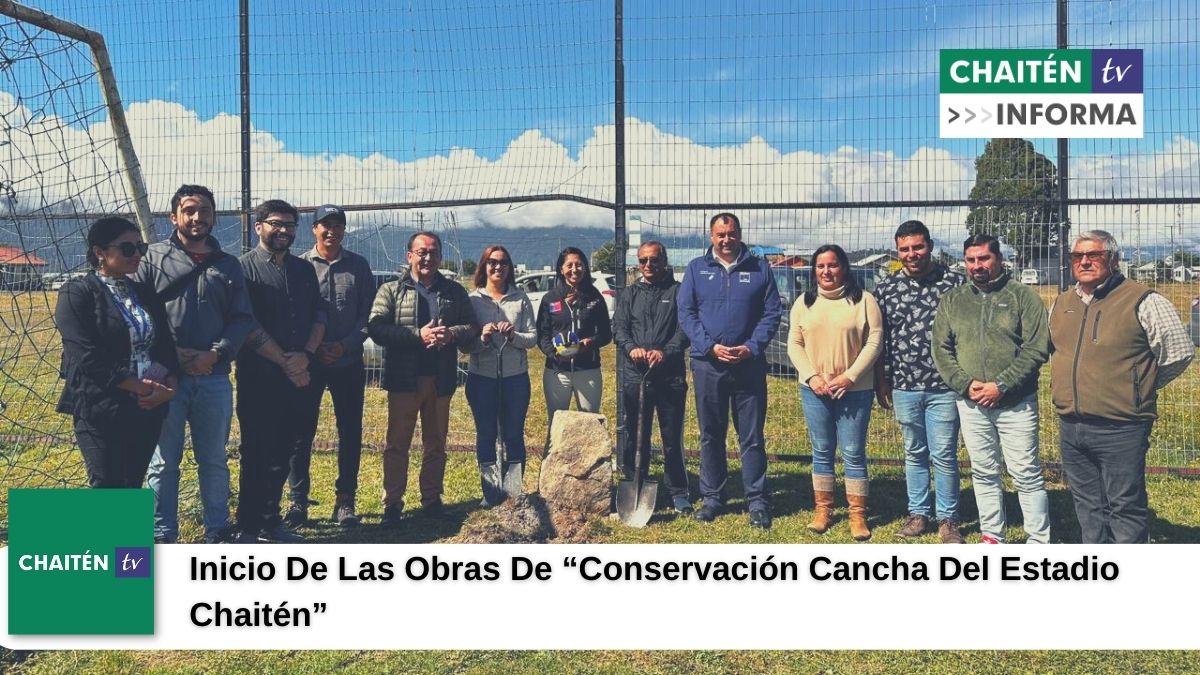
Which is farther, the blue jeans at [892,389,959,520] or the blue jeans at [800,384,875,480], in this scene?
the blue jeans at [800,384,875,480]

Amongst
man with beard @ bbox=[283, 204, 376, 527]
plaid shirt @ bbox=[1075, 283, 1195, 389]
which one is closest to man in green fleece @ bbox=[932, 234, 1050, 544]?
plaid shirt @ bbox=[1075, 283, 1195, 389]

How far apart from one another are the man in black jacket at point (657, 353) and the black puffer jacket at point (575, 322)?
0.48ft

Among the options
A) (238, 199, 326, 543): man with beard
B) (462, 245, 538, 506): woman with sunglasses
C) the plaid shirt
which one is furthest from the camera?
(462, 245, 538, 506): woman with sunglasses

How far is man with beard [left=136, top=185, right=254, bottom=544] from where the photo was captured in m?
3.63

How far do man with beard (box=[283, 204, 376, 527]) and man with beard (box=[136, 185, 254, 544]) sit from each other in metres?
0.56

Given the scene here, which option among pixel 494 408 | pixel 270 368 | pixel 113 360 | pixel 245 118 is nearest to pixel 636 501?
pixel 494 408

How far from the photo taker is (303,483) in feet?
14.9

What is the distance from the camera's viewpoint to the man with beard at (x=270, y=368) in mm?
3936

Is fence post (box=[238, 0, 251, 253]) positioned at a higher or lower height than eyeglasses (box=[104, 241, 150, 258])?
higher

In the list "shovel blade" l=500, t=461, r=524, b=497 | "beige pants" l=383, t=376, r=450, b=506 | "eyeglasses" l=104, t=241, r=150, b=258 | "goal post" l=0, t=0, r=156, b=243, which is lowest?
"shovel blade" l=500, t=461, r=524, b=497

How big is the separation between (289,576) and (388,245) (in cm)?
284

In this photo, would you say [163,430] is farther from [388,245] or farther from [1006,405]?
[1006,405]

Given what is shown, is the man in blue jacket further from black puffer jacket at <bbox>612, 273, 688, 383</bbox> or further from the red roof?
the red roof

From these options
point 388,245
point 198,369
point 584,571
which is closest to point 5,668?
point 198,369
